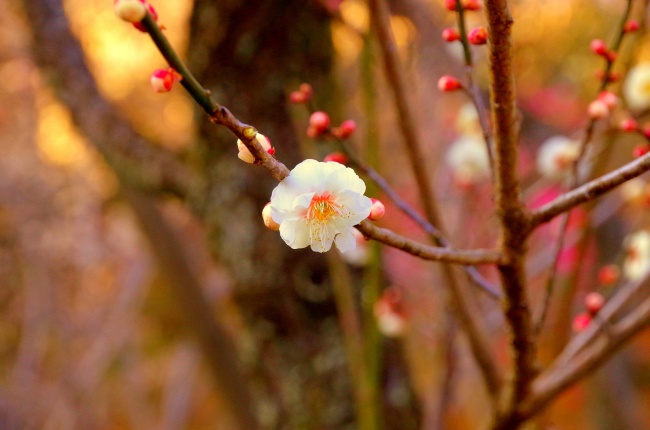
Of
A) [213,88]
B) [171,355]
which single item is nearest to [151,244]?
[213,88]

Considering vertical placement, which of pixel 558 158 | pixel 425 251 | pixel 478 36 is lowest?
pixel 425 251

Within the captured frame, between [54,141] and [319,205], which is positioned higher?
[54,141]

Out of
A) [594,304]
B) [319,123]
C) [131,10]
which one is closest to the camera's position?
[131,10]

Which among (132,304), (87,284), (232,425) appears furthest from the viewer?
(87,284)

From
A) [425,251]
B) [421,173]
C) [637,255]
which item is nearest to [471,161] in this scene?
[637,255]

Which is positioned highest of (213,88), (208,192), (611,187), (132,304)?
(132,304)

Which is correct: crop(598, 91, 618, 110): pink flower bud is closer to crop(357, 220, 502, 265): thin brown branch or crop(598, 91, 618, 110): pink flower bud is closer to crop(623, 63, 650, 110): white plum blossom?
crop(357, 220, 502, 265): thin brown branch

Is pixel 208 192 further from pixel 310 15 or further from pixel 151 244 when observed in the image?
pixel 151 244

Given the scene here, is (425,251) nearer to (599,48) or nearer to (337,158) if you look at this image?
(337,158)
